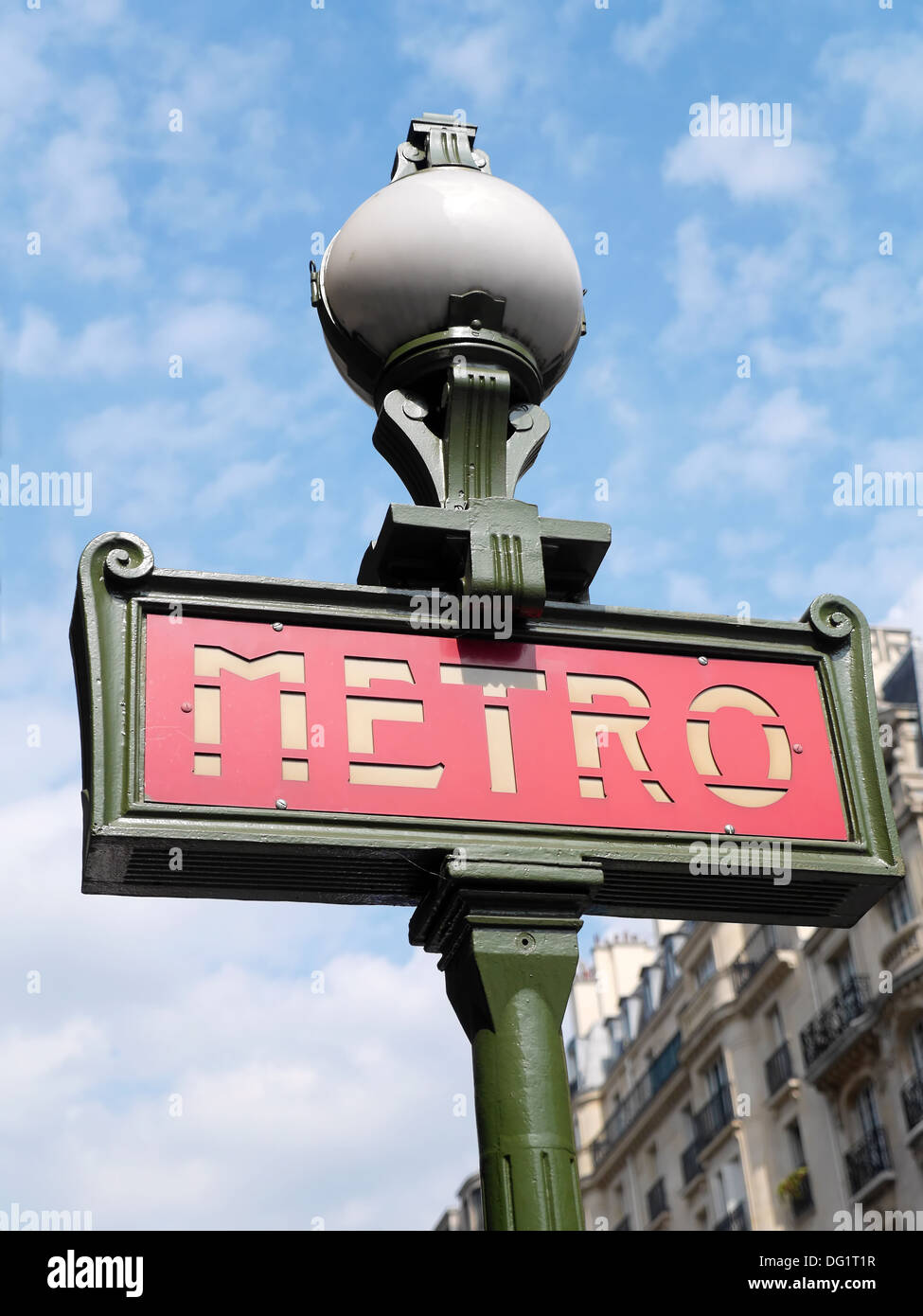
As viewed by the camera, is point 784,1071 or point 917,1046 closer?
point 917,1046

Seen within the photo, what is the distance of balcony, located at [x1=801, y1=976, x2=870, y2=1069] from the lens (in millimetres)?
30750

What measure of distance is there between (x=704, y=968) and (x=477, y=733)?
3725 cm

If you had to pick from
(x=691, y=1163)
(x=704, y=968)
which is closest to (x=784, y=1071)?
(x=691, y=1163)

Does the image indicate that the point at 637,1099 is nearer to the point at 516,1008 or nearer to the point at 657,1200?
the point at 657,1200

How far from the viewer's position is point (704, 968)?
3972cm

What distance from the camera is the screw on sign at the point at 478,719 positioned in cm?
348

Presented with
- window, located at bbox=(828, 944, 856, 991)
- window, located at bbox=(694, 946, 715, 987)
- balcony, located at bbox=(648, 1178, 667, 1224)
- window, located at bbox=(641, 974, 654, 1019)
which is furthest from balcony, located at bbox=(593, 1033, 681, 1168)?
window, located at bbox=(828, 944, 856, 991)

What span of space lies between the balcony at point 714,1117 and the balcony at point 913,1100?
7103 mm

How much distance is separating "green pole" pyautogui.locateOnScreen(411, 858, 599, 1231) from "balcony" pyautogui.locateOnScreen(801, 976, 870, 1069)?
2865 cm

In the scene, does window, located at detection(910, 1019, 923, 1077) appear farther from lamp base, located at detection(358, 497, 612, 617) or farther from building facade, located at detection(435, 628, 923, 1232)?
lamp base, located at detection(358, 497, 612, 617)

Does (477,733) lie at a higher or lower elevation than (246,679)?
lower

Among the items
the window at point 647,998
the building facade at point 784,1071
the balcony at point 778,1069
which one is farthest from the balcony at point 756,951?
the window at point 647,998

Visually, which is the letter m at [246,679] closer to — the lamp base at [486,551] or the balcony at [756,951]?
the lamp base at [486,551]
